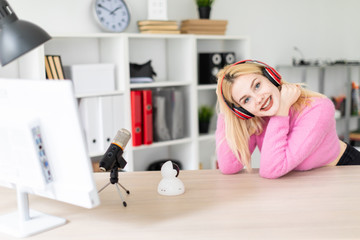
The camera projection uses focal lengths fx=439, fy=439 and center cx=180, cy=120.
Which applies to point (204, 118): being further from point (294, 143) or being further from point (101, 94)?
point (294, 143)

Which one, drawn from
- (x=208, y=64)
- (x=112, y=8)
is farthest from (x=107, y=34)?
(x=208, y=64)

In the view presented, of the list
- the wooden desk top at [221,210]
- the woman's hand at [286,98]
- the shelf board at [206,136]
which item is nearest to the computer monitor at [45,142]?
the wooden desk top at [221,210]

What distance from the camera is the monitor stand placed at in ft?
3.77

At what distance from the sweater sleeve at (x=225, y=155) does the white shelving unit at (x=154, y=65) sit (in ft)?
4.67

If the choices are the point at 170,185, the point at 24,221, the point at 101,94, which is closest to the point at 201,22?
the point at 101,94

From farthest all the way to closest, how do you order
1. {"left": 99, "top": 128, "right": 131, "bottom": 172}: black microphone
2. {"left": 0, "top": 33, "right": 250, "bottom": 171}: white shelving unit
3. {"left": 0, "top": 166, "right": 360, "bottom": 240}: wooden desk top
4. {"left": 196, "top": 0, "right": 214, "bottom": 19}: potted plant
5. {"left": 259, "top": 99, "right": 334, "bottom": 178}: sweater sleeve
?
{"left": 196, "top": 0, "right": 214, "bottom": 19}: potted plant
{"left": 0, "top": 33, "right": 250, "bottom": 171}: white shelving unit
{"left": 259, "top": 99, "right": 334, "bottom": 178}: sweater sleeve
{"left": 99, "top": 128, "right": 131, "bottom": 172}: black microphone
{"left": 0, "top": 166, "right": 360, "bottom": 240}: wooden desk top

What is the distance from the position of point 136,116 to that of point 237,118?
1.56m

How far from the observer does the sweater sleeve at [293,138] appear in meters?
1.63

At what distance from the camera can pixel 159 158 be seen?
378cm

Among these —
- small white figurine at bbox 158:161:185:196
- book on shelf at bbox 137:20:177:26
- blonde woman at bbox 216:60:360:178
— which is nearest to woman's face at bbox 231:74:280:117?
blonde woman at bbox 216:60:360:178

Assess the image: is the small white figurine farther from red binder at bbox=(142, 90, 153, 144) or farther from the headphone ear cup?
red binder at bbox=(142, 90, 153, 144)

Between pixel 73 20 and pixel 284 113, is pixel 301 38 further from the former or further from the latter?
pixel 284 113

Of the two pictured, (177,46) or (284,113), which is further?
(177,46)

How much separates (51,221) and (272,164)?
811mm
